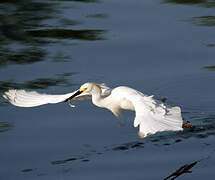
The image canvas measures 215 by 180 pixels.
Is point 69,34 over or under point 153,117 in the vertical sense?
over

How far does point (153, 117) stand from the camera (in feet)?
19.4

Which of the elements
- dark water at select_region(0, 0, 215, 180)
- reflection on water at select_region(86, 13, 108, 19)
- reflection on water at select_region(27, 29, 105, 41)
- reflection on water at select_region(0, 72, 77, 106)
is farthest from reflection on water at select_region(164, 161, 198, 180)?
reflection on water at select_region(86, 13, 108, 19)

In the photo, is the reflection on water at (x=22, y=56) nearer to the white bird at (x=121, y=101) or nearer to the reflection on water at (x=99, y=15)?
the reflection on water at (x=99, y=15)

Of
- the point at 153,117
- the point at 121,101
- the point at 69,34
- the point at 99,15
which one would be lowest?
the point at 121,101

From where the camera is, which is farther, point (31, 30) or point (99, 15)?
point (99, 15)

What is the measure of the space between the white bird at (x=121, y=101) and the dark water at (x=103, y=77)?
10.7 inches

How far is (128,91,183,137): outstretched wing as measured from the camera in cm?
557

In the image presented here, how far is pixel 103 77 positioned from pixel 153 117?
2.63 m

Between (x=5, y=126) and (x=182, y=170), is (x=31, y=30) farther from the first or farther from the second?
(x=182, y=170)

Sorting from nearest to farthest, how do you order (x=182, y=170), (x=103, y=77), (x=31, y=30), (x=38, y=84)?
(x=182, y=170)
(x=38, y=84)
(x=103, y=77)
(x=31, y=30)

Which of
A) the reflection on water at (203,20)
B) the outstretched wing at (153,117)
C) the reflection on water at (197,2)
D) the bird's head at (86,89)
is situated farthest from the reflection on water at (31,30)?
the outstretched wing at (153,117)

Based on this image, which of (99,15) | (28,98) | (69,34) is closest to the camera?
(28,98)

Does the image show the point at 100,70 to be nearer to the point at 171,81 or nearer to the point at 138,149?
the point at 171,81

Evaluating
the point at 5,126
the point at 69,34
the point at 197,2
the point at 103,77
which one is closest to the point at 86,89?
the point at 5,126
